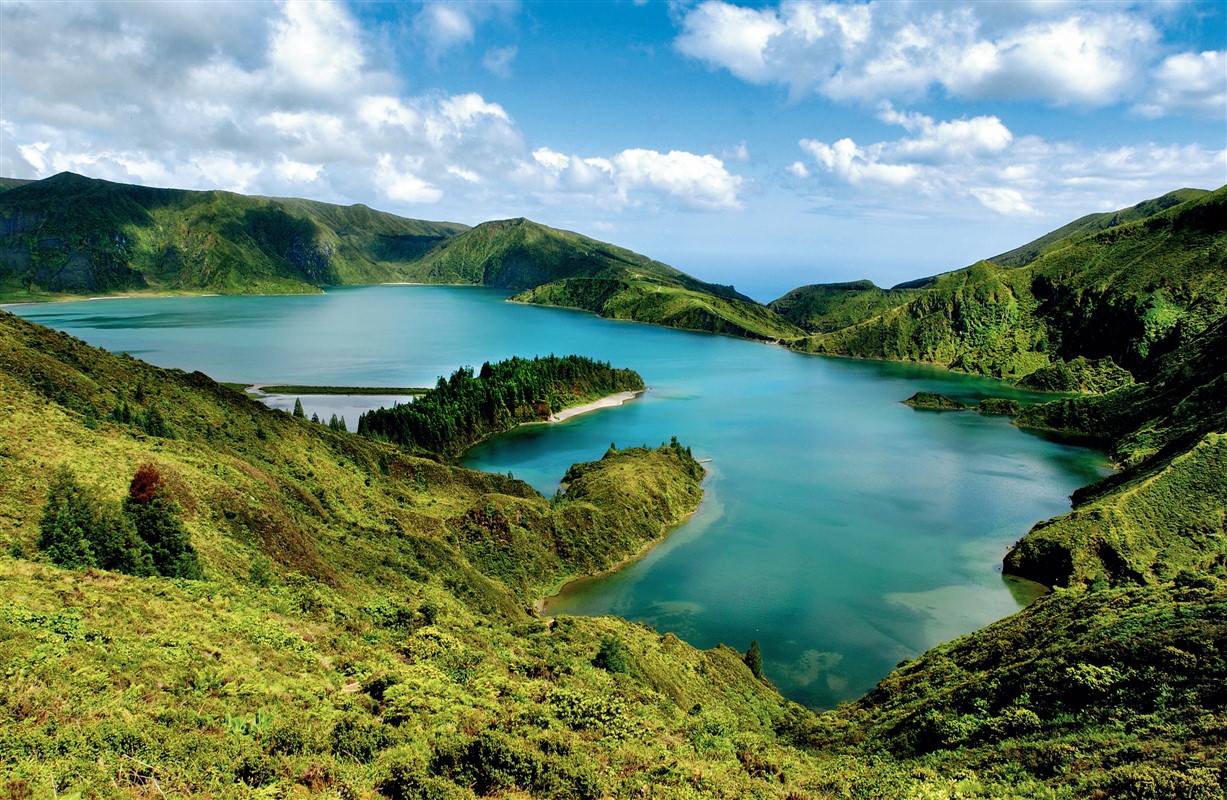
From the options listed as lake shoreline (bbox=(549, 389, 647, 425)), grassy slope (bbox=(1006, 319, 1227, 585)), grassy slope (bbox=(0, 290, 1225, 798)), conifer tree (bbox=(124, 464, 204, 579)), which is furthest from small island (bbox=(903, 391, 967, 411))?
conifer tree (bbox=(124, 464, 204, 579))

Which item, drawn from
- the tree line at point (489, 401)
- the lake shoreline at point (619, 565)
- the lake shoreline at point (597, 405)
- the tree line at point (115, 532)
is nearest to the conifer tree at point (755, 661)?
the lake shoreline at point (619, 565)

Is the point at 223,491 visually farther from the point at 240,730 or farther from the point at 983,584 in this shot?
the point at 983,584

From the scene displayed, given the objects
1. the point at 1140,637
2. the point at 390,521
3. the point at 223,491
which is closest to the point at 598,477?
the point at 390,521

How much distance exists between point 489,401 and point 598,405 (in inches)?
1134

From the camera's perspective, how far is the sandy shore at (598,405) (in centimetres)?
13438

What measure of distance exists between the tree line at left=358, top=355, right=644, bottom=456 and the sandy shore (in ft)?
5.23

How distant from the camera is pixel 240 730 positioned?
62.0ft

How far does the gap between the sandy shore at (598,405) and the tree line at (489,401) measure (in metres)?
1.60

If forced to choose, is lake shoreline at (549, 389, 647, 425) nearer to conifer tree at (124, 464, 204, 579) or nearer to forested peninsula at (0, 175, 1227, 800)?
forested peninsula at (0, 175, 1227, 800)

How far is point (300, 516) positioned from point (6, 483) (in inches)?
678

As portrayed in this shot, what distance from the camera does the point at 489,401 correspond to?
123625mm

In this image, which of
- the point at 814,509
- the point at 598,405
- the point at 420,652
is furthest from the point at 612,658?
the point at 598,405

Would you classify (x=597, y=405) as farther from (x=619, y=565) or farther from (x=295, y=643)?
(x=295, y=643)

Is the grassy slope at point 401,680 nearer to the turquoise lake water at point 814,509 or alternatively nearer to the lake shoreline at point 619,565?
the lake shoreline at point 619,565
